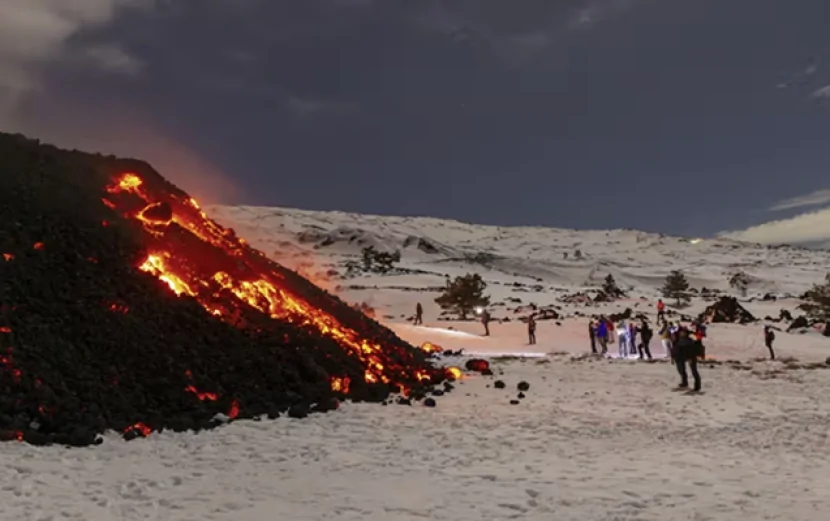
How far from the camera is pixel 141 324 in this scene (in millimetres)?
17344

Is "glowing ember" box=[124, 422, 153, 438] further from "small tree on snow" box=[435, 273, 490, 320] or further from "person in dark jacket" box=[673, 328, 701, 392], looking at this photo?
"small tree on snow" box=[435, 273, 490, 320]

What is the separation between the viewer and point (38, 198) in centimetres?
2000

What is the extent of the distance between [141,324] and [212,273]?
4324 mm

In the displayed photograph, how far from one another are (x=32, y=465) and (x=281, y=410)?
642cm

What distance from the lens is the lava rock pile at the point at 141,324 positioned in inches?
559

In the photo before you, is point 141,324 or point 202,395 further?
point 141,324

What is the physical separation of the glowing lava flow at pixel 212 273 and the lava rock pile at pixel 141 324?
0.19 feet

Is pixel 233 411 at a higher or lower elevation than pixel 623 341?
lower

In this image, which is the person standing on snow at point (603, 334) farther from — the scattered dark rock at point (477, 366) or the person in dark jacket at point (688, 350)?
the person in dark jacket at point (688, 350)

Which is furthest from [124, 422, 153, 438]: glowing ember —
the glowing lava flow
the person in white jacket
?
the person in white jacket

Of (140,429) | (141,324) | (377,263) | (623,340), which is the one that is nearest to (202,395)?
(140,429)

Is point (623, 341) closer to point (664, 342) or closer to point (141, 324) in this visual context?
point (664, 342)

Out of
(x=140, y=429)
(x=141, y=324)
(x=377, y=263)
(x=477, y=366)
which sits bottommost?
(x=140, y=429)

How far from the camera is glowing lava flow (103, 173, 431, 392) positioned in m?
20.3
